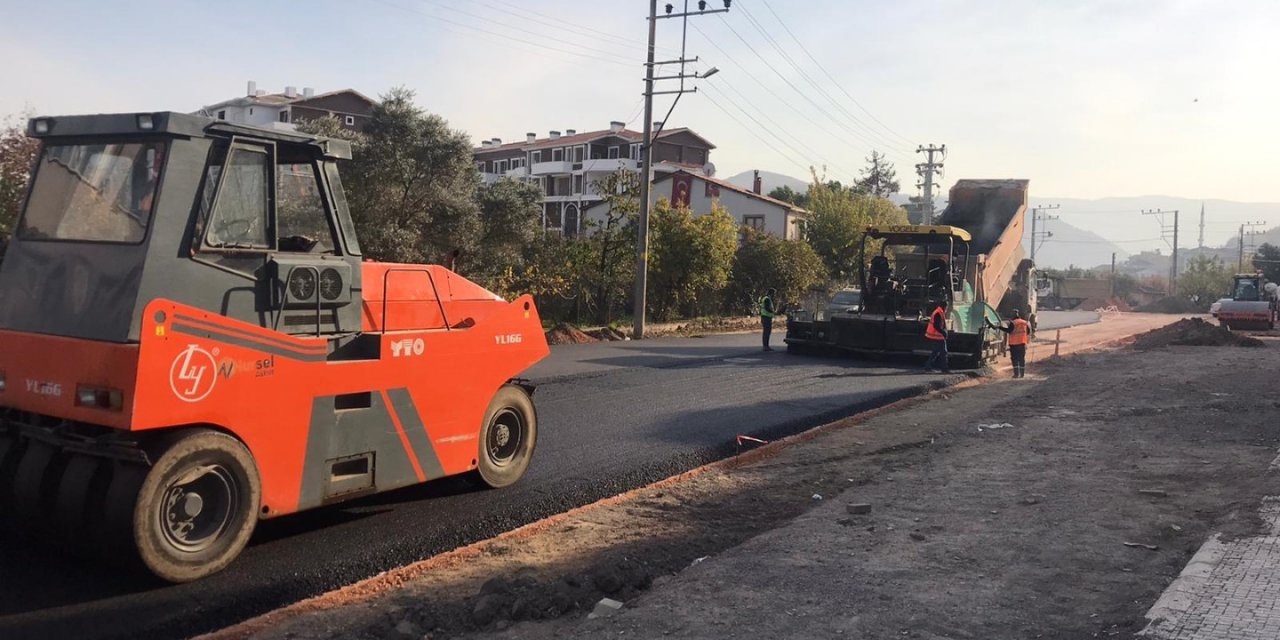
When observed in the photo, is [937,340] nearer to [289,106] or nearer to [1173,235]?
[289,106]

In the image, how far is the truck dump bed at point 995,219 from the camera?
22344mm

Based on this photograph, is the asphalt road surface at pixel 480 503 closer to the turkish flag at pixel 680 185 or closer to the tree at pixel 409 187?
the tree at pixel 409 187

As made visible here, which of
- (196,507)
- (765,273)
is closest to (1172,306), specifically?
(765,273)

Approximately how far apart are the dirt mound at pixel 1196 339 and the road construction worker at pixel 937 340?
10990 millimetres

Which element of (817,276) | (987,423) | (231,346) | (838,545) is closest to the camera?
(231,346)

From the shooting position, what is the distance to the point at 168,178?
5.13 meters

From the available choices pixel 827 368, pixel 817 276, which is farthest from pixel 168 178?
pixel 817 276

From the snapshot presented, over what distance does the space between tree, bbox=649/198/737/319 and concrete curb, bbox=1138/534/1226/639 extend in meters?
21.8

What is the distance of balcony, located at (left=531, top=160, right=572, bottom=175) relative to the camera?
65.7m

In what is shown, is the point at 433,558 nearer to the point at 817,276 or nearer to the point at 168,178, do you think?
the point at 168,178

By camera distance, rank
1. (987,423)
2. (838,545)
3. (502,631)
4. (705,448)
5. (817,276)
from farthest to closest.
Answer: (817,276) < (987,423) < (705,448) < (838,545) < (502,631)

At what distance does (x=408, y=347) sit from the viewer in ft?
20.4

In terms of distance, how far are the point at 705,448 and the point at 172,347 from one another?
18.6 feet

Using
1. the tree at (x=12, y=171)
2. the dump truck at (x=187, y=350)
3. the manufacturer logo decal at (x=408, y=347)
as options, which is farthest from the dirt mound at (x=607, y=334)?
the dump truck at (x=187, y=350)
